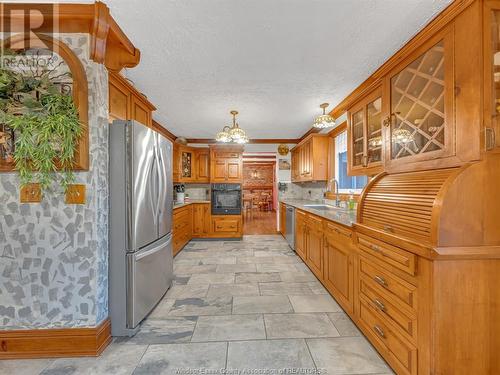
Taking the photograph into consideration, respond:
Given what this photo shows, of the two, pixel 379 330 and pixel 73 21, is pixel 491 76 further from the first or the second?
pixel 73 21

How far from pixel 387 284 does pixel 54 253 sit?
8.01 ft

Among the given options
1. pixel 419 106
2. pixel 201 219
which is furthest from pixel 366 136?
pixel 201 219

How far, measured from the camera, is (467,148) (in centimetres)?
130

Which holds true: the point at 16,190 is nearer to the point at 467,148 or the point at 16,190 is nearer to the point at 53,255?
the point at 53,255

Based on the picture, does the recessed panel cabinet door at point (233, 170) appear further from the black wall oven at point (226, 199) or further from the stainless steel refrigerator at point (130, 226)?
the stainless steel refrigerator at point (130, 226)

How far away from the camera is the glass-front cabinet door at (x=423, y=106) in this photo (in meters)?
1.43

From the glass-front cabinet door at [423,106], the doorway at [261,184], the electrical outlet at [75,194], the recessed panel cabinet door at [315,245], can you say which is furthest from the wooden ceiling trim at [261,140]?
the doorway at [261,184]

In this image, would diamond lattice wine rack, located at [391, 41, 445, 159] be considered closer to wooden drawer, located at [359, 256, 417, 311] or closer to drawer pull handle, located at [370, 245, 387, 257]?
drawer pull handle, located at [370, 245, 387, 257]

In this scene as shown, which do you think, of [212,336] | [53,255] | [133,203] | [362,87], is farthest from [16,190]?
[362,87]

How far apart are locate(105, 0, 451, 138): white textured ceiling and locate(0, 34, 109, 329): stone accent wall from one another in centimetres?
67

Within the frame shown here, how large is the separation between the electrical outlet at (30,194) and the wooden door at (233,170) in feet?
13.2

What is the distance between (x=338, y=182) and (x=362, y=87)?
6.74ft

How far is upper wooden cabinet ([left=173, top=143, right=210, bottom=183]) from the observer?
18.7 feet

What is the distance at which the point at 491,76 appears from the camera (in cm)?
124
